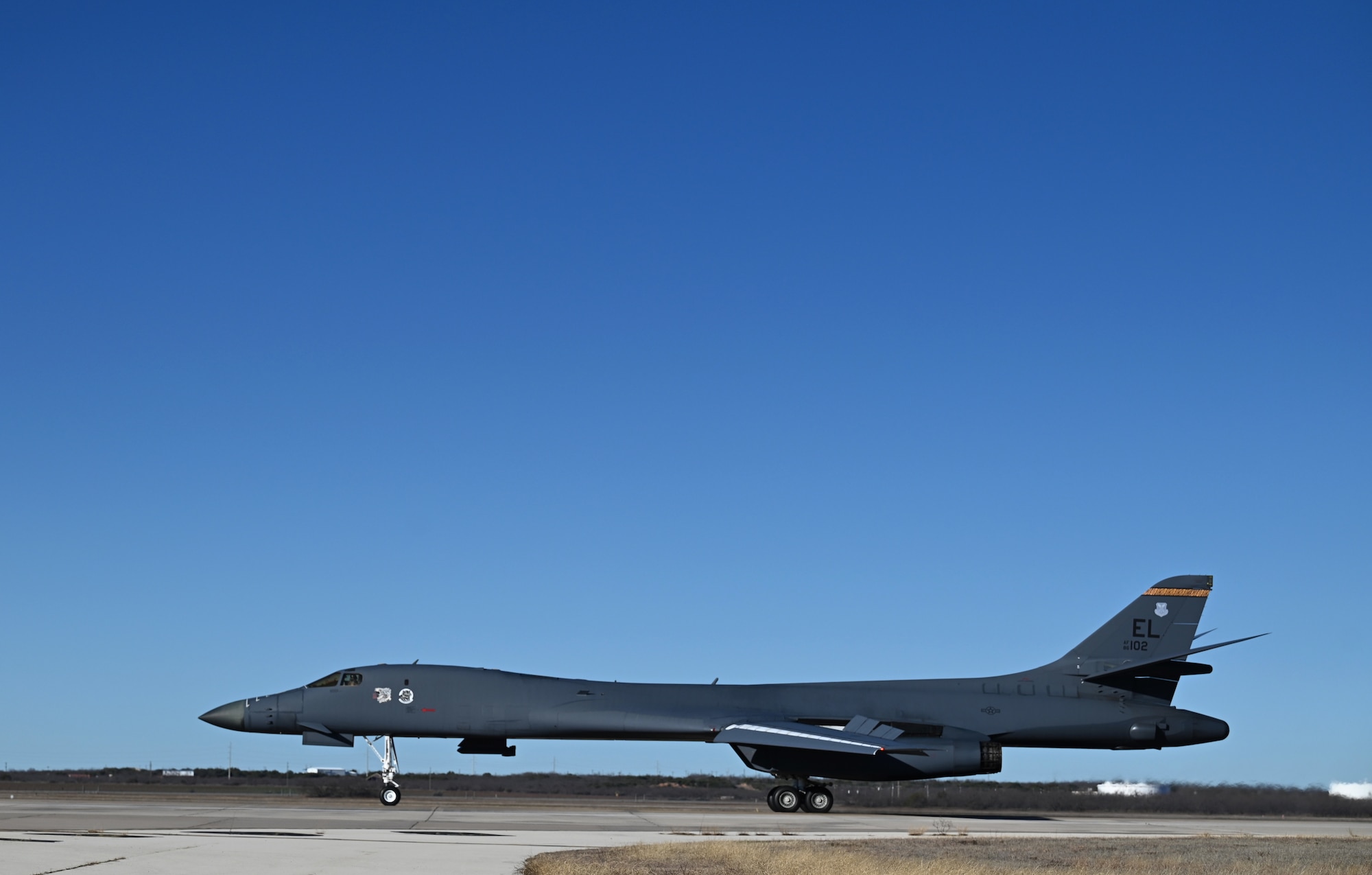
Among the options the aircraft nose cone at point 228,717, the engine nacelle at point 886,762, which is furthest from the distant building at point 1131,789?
the aircraft nose cone at point 228,717

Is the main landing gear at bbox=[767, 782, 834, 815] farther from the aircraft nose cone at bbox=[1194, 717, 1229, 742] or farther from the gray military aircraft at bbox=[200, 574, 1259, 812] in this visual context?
the aircraft nose cone at bbox=[1194, 717, 1229, 742]

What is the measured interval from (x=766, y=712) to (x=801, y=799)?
6.56ft

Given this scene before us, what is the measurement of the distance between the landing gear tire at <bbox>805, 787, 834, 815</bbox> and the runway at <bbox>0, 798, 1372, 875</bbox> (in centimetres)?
48

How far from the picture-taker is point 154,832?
1742 centimetres

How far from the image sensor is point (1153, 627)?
29.4 metres

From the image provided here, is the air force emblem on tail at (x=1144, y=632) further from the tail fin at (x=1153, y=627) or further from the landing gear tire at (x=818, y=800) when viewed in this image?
the landing gear tire at (x=818, y=800)

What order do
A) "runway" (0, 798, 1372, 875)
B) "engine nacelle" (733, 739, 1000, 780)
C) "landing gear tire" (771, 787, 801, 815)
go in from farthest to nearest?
"landing gear tire" (771, 787, 801, 815)
"engine nacelle" (733, 739, 1000, 780)
"runway" (0, 798, 1372, 875)

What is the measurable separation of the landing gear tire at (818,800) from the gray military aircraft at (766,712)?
2 centimetres

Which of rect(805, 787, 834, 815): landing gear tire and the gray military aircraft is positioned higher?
the gray military aircraft

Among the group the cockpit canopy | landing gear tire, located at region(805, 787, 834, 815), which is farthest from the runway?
the cockpit canopy

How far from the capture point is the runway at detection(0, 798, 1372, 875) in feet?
43.8

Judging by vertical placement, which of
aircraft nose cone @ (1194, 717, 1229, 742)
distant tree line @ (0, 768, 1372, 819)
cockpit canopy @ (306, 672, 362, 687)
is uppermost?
cockpit canopy @ (306, 672, 362, 687)

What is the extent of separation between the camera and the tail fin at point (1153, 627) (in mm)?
29203

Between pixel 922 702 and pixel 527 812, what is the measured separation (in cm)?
916
